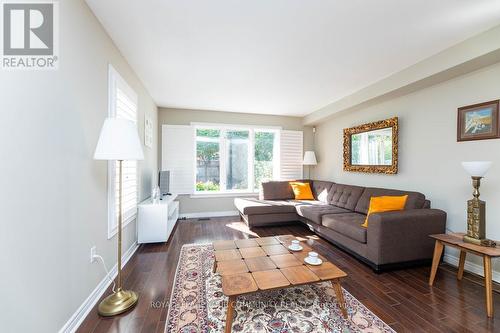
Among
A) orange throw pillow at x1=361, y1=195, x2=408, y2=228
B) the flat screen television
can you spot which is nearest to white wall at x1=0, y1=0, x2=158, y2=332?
the flat screen television

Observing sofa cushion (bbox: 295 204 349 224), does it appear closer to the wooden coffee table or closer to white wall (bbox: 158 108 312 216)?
the wooden coffee table

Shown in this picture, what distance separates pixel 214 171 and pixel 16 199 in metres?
4.09

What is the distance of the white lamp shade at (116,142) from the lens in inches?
64.7

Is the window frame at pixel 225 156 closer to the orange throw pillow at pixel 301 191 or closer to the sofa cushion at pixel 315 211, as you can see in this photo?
the orange throw pillow at pixel 301 191

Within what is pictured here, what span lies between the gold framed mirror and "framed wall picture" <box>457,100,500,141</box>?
2.73ft

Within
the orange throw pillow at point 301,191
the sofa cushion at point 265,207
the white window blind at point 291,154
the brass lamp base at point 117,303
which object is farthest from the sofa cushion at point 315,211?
the brass lamp base at point 117,303

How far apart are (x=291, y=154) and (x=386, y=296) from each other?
12.7 feet

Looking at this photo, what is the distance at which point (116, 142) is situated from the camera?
1.67 meters

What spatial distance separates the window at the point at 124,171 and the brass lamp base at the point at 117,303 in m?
0.61

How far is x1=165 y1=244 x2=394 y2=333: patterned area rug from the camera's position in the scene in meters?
1.62

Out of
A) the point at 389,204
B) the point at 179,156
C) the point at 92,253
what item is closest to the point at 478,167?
the point at 389,204

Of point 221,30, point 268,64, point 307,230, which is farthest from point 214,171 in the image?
point 221,30

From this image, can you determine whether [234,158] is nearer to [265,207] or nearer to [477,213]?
[265,207]

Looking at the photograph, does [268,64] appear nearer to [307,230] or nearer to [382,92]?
[382,92]
